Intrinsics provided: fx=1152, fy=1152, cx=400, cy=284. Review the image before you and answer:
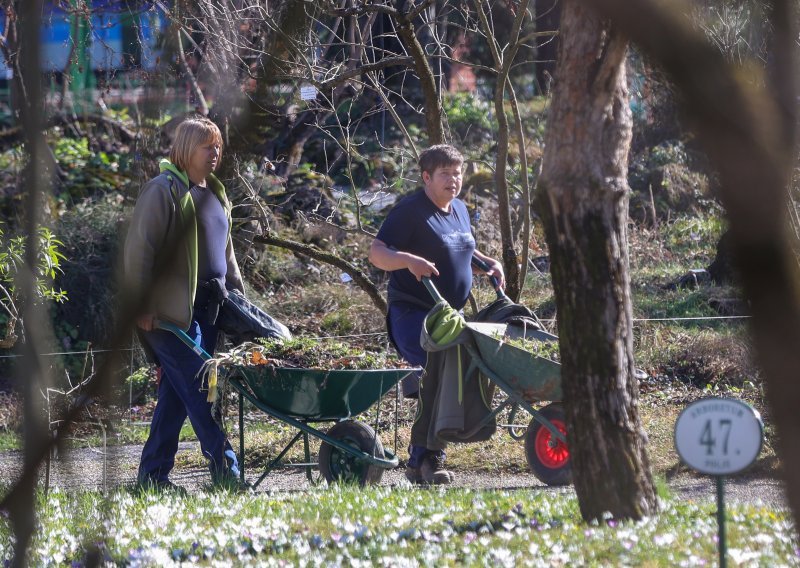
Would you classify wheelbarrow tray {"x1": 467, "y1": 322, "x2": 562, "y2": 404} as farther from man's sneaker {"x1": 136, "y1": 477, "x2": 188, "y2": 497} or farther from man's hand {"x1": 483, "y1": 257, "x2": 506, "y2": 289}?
man's sneaker {"x1": 136, "y1": 477, "x2": 188, "y2": 497}

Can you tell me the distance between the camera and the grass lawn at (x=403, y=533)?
4461mm

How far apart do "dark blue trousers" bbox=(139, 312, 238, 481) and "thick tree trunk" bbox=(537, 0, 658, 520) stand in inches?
102

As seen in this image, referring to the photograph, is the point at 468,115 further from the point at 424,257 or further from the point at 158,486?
the point at 158,486

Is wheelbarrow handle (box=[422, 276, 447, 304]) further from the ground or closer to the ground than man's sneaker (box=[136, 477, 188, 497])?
further from the ground

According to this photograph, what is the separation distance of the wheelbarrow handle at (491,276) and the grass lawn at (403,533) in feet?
5.61

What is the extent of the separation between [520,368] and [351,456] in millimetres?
1165

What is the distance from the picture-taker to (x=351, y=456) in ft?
22.8

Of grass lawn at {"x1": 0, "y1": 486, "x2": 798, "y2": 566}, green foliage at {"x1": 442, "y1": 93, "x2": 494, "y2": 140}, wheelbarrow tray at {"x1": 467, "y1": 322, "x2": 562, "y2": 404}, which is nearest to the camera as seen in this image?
grass lawn at {"x1": 0, "y1": 486, "x2": 798, "y2": 566}

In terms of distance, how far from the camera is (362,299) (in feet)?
39.7

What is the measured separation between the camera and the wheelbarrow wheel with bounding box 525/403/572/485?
6918 mm

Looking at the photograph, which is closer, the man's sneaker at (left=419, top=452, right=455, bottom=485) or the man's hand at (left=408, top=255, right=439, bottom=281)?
the man's hand at (left=408, top=255, right=439, bottom=281)

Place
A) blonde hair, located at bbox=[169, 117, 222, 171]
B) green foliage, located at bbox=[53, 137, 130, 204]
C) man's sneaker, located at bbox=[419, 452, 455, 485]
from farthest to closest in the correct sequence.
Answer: green foliage, located at bbox=[53, 137, 130, 204]
man's sneaker, located at bbox=[419, 452, 455, 485]
blonde hair, located at bbox=[169, 117, 222, 171]

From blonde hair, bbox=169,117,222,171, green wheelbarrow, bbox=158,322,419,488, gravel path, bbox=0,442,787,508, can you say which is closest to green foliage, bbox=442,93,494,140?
gravel path, bbox=0,442,787,508

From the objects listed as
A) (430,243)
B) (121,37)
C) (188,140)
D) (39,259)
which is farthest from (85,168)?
(39,259)
